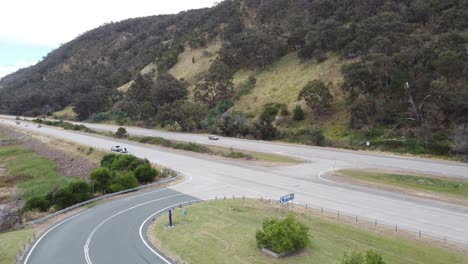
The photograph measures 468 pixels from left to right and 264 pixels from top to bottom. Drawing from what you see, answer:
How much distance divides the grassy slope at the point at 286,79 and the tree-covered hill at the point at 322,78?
0.38m

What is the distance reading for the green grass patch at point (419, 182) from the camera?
31.8 meters

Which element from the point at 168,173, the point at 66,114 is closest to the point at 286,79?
the point at 168,173

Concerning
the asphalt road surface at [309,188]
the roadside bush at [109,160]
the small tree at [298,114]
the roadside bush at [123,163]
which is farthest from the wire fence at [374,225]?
the small tree at [298,114]

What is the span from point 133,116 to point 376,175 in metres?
82.9

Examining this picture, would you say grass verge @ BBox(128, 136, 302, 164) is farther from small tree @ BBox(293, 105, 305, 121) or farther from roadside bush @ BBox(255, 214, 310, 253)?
roadside bush @ BBox(255, 214, 310, 253)

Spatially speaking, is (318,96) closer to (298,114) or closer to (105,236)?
(298,114)

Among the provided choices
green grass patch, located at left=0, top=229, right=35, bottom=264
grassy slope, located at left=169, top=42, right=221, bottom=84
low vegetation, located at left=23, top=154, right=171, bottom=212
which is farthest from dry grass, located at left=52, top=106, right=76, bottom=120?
green grass patch, located at left=0, top=229, right=35, bottom=264

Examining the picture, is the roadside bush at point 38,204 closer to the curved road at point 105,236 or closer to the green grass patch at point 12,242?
the curved road at point 105,236

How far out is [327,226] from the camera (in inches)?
949

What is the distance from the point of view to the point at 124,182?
36.8 meters

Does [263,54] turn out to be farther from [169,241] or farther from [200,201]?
[169,241]

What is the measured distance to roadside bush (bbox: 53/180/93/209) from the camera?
32.0 m

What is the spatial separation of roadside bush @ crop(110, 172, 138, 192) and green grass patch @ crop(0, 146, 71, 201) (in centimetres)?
893

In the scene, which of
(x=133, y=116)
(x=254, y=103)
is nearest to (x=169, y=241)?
(x=254, y=103)
